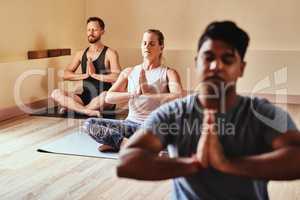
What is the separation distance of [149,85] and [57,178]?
855 millimetres

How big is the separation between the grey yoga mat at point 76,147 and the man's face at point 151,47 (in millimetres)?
792

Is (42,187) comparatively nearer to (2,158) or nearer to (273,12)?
(2,158)

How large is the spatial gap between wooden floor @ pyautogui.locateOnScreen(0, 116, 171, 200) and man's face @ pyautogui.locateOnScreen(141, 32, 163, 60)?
0.79 m

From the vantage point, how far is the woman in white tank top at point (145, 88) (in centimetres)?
280

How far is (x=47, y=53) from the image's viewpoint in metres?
5.09

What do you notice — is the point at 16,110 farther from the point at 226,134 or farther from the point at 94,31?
the point at 226,134

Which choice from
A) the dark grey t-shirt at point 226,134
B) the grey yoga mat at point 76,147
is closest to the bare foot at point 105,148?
the grey yoga mat at point 76,147

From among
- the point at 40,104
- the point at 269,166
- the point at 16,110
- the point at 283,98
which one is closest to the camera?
the point at 269,166

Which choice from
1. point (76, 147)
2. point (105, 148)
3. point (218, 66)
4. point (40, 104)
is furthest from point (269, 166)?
point (40, 104)

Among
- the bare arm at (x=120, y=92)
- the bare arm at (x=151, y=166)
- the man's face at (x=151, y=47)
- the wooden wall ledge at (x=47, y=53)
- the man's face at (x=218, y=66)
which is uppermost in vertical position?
the wooden wall ledge at (x=47, y=53)

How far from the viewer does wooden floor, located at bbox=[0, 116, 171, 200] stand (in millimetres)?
2389

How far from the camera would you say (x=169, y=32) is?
5.66m

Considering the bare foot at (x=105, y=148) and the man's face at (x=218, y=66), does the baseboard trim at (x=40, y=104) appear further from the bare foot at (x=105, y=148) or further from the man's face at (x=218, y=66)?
the man's face at (x=218, y=66)

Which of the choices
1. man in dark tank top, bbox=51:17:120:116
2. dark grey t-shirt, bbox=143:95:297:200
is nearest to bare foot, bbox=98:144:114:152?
man in dark tank top, bbox=51:17:120:116
